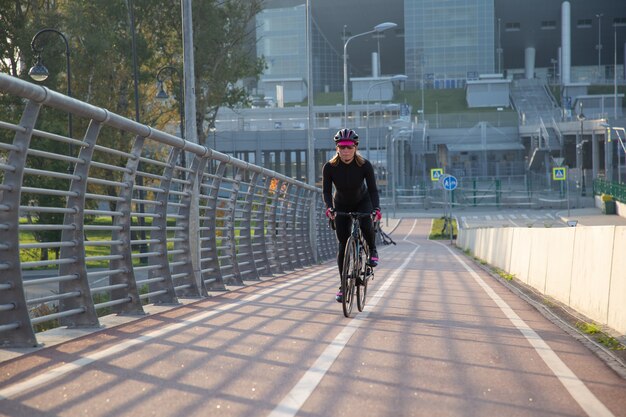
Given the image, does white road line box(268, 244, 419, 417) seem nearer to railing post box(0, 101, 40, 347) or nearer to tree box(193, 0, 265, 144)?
A: railing post box(0, 101, 40, 347)

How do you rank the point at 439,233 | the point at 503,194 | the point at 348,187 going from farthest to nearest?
the point at 503,194, the point at 439,233, the point at 348,187

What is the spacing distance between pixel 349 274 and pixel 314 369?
3.69 m

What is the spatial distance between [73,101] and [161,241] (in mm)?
3326

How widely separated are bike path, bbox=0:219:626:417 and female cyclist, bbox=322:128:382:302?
3.04 feet

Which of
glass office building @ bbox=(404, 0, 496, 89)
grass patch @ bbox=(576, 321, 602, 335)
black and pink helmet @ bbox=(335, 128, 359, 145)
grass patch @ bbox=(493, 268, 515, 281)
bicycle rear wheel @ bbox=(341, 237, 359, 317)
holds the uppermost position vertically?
glass office building @ bbox=(404, 0, 496, 89)

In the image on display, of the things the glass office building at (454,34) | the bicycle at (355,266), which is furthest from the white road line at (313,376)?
the glass office building at (454,34)

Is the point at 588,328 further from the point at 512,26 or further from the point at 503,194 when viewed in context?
the point at 512,26

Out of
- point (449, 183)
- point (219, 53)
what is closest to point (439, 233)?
point (449, 183)

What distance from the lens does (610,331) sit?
902 cm

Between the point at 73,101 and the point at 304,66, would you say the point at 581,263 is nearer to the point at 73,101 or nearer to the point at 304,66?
the point at 73,101

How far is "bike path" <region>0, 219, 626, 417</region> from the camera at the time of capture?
5543 millimetres

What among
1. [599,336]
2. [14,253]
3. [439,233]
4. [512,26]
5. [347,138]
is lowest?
[439,233]

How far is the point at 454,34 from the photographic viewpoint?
131000mm

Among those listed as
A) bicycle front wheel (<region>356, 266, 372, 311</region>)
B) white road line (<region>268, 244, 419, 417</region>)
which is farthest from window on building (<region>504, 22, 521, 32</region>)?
white road line (<region>268, 244, 419, 417</region>)
